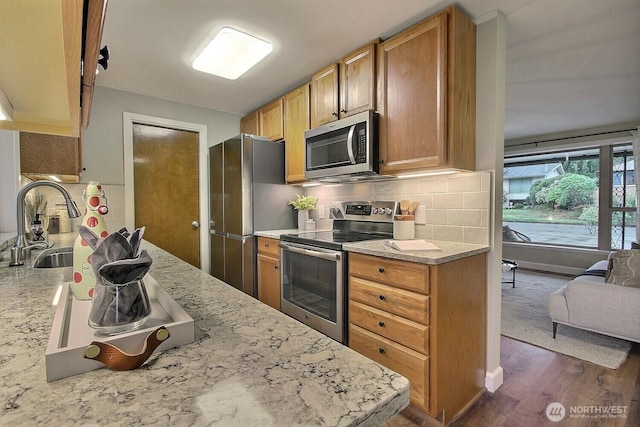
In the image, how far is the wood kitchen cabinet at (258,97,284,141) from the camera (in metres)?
3.03

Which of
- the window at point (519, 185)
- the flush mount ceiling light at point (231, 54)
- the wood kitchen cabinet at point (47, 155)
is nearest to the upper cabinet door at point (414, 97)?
the flush mount ceiling light at point (231, 54)

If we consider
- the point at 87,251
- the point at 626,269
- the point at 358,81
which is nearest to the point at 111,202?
the point at 358,81

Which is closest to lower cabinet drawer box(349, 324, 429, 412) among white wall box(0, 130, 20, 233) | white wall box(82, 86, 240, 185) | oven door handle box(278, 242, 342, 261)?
oven door handle box(278, 242, 342, 261)

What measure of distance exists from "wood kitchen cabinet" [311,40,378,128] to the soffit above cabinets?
1663mm

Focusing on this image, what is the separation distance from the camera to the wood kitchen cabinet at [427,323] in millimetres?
1496

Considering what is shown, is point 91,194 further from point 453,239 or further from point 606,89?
→ point 606,89

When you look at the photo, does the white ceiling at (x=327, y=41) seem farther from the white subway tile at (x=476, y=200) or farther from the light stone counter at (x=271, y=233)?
the light stone counter at (x=271, y=233)

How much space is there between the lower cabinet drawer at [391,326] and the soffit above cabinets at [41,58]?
62.6 inches

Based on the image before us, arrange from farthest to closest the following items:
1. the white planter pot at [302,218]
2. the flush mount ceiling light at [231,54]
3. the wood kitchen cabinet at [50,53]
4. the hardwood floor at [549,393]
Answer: the white planter pot at [302,218] < the flush mount ceiling light at [231,54] < the hardwood floor at [549,393] < the wood kitchen cabinet at [50,53]

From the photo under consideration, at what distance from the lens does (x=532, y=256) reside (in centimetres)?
528

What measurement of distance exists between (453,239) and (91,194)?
1.91 meters

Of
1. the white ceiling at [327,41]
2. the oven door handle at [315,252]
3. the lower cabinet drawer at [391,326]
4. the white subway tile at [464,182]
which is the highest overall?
the white ceiling at [327,41]

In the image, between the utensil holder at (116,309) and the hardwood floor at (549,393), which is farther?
the hardwood floor at (549,393)

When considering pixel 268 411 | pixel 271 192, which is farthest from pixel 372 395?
pixel 271 192
